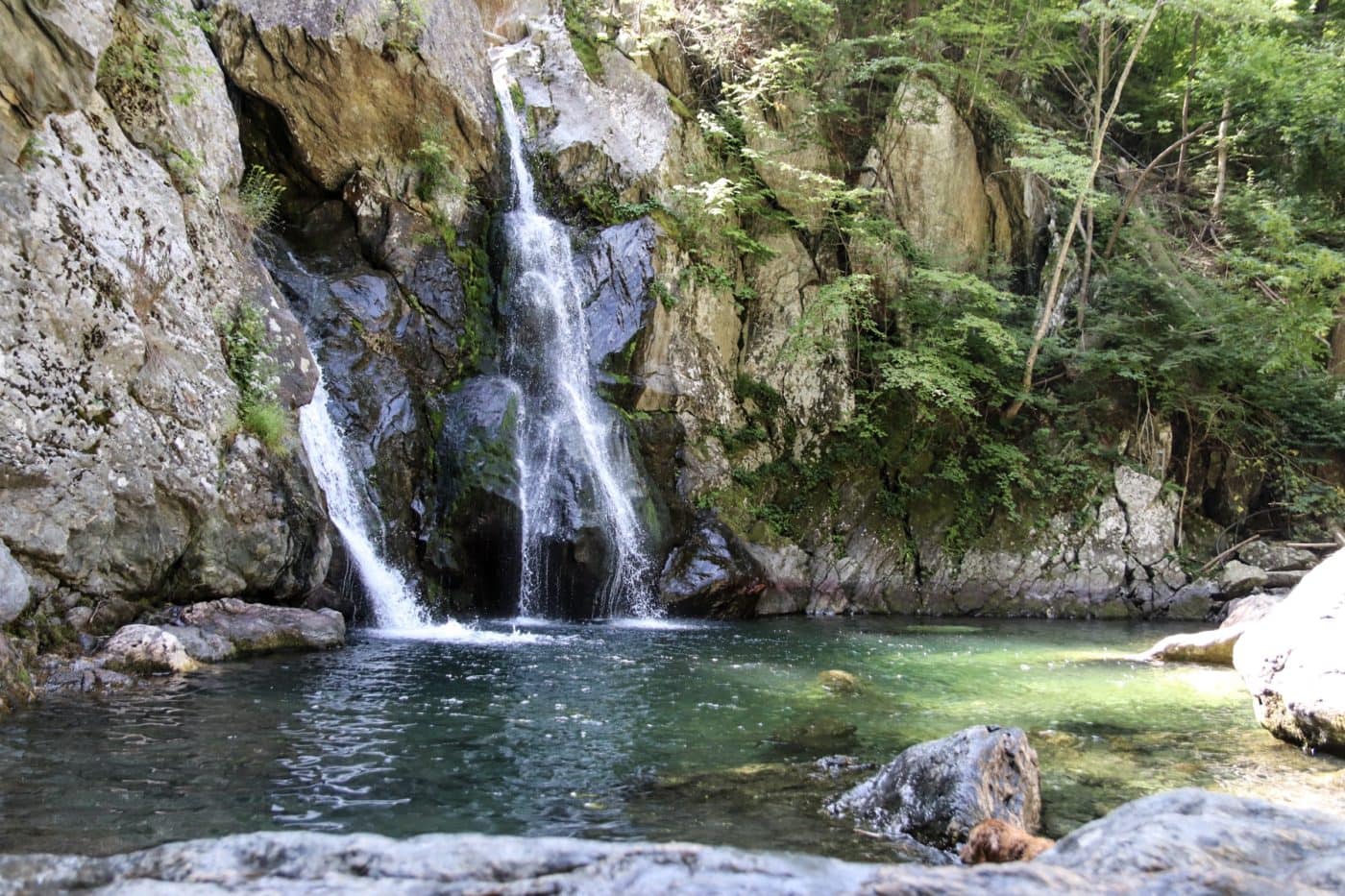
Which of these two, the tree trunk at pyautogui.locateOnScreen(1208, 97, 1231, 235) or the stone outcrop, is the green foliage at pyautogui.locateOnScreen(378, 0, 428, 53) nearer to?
the stone outcrop

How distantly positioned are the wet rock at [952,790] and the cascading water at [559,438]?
8639 mm

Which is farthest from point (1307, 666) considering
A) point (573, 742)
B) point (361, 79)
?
point (361, 79)

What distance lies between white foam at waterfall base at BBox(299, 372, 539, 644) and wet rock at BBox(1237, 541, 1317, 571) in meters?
15.3

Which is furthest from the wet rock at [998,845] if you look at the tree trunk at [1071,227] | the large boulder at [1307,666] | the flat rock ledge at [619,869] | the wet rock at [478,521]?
the tree trunk at [1071,227]

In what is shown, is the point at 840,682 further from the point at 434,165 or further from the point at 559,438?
the point at 434,165

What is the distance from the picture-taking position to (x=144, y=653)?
7516 millimetres

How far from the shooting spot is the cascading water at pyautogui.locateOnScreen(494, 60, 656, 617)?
13.2m

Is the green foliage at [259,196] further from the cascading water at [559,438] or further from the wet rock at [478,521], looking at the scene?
the wet rock at [478,521]

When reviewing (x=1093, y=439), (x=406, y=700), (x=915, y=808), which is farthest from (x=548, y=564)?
(x=1093, y=439)

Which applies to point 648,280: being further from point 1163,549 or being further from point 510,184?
point 1163,549

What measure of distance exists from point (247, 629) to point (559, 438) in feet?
20.0

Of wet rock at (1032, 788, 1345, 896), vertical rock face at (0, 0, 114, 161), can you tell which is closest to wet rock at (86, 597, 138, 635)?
vertical rock face at (0, 0, 114, 161)

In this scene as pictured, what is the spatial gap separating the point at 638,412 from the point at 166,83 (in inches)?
335

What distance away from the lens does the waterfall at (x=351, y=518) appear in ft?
37.1
